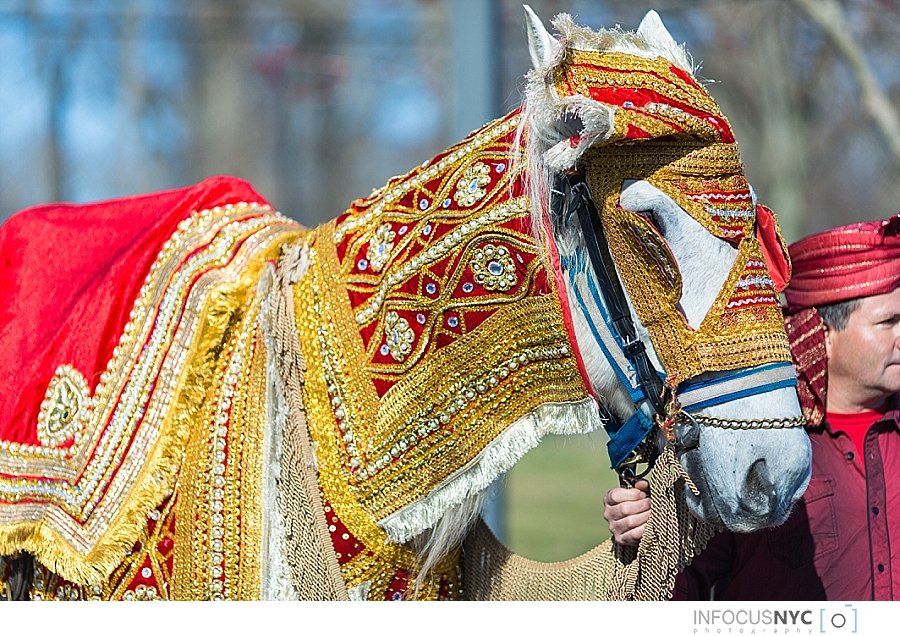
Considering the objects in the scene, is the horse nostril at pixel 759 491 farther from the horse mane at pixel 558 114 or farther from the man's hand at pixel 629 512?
the horse mane at pixel 558 114

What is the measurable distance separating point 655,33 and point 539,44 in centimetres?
33

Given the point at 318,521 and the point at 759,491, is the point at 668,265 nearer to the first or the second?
the point at 759,491

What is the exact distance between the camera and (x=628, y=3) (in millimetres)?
11414

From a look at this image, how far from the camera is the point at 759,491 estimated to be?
1.68 m

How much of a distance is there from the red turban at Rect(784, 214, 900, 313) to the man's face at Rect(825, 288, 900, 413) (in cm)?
4

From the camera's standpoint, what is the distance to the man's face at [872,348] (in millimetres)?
2201

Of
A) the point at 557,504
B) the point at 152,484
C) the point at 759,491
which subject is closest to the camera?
the point at 759,491

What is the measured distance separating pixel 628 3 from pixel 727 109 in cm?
365

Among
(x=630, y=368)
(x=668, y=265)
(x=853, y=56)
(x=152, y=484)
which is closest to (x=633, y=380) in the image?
(x=630, y=368)

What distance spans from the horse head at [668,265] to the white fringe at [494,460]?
0.25 ft

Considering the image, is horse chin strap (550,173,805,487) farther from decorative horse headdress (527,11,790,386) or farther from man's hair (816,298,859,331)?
man's hair (816,298,859,331)

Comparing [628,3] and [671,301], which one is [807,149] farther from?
[671,301]

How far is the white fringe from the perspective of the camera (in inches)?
72.3

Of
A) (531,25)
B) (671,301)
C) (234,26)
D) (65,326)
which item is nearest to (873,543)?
(671,301)
